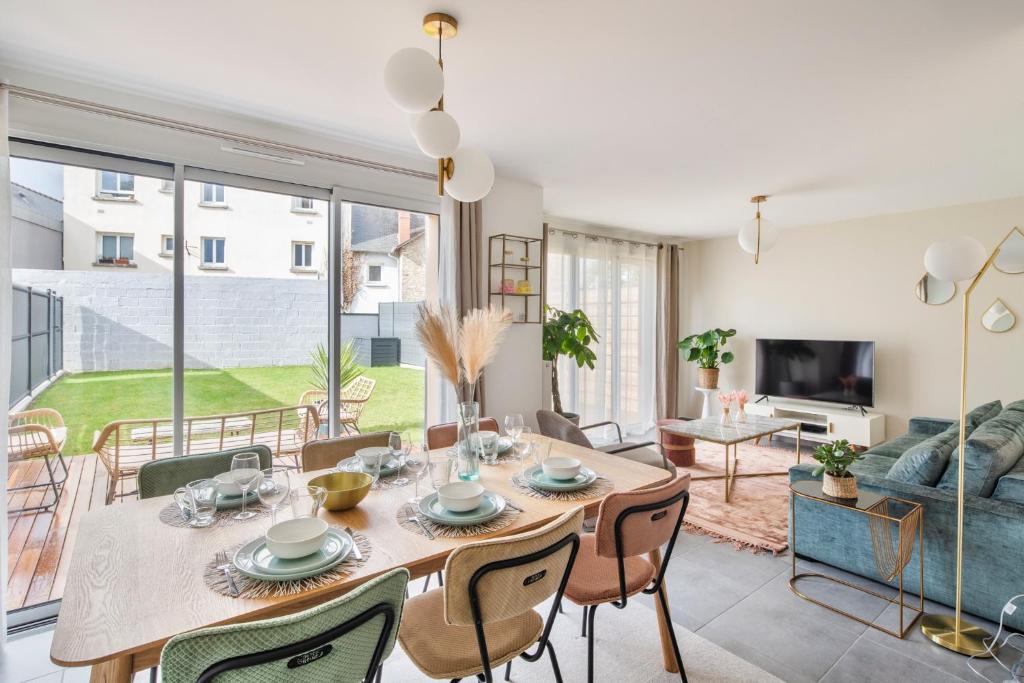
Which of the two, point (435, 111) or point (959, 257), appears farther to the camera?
point (959, 257)

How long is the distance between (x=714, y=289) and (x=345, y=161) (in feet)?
16.8

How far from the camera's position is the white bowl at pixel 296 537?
1.21 meters

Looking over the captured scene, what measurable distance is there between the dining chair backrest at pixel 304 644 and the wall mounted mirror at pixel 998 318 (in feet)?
18.7

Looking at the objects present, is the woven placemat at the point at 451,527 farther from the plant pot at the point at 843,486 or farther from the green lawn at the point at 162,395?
the green lawn at the point at 162,395

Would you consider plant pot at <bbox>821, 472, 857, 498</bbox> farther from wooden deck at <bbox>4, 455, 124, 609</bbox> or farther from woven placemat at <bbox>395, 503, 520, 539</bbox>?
wooden deck at <bbox>4, 455, 124, 609</bbox>

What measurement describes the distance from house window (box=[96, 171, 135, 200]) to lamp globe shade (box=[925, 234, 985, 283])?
4.03m

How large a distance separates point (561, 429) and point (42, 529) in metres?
2.84

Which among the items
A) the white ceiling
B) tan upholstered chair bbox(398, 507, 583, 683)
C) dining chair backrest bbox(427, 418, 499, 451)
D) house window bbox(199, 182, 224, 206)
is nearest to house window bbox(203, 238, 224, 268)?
house window bbox(199, 182, 224, 206)

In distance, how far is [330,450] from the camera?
221cm

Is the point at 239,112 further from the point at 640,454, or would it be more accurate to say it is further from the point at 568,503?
the point at 640,454

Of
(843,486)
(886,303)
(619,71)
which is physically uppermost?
(619,71)

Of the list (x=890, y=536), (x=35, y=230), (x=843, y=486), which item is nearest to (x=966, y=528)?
(x=890, y=536)

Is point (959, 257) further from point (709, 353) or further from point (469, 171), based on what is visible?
point (709, 353)

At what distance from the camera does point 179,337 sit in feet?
8.82
